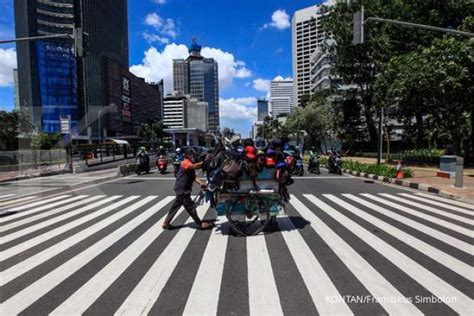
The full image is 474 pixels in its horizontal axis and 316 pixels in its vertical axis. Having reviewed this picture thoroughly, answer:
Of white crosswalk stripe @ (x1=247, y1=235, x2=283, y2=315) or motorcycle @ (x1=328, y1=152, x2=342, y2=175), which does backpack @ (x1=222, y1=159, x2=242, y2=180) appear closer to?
white crosswalk stripe @ (x1=247, y1=235, x2=283, y2=315)

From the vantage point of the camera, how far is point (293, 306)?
11.6 feet

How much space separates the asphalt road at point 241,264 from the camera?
11.9 ft

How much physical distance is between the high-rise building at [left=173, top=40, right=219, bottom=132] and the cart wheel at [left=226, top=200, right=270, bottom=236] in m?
140

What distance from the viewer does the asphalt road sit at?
3617 millimetres

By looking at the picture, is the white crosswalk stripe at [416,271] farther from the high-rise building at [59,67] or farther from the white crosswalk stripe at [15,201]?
the high-rise building at [59,67]

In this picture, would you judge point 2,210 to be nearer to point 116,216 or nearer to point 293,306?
point 116,216

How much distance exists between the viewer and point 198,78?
570ft

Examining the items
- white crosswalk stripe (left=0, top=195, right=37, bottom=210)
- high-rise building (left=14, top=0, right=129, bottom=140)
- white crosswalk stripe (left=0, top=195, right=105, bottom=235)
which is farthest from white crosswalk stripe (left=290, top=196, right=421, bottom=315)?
high-rise building (left=14, top=0, right=129, bottom=140)

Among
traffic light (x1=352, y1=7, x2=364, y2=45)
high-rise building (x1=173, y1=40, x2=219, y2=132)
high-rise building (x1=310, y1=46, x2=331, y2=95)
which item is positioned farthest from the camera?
high-rise building (x1=173, y1=40, x2=219, y2=132)

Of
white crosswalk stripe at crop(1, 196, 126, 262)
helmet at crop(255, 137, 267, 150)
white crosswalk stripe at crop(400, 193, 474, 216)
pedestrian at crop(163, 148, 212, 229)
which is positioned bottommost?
white crosswalk stripe at crop(400, 193, 474, 216)

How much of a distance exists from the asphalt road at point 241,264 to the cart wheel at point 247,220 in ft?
0.67

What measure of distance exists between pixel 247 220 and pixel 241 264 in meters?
1.81

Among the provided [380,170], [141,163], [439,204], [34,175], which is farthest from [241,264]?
[34,175]

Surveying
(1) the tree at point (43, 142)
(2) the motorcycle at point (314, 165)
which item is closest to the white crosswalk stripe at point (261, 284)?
(2) the motorcycle at point (314, 165)
